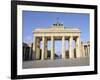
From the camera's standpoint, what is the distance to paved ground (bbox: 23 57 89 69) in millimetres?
2036

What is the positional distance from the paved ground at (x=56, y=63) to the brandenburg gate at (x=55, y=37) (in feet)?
0.14

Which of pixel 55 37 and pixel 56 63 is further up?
pixel 55 37

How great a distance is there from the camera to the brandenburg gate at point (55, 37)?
6.77ft

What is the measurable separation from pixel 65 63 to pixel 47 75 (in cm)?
23

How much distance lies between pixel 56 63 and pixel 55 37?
267mm

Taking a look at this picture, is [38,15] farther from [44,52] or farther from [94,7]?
[94,7]

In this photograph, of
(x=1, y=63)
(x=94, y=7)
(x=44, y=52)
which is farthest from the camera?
(x=94, y=7)

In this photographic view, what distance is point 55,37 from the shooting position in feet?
6.95

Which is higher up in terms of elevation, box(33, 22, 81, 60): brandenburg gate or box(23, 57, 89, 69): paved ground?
box(33, 22, 81, 60): brandenburg gate

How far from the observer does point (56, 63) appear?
6.93 ft

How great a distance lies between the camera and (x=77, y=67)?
85.8 inches

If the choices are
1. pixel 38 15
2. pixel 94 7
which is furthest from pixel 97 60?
pixel 38 15

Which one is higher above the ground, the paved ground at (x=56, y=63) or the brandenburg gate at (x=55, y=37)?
the brandenburg gate at (x=55, y=37)

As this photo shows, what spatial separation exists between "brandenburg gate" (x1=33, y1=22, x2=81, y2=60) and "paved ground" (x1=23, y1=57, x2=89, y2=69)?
42 mm
